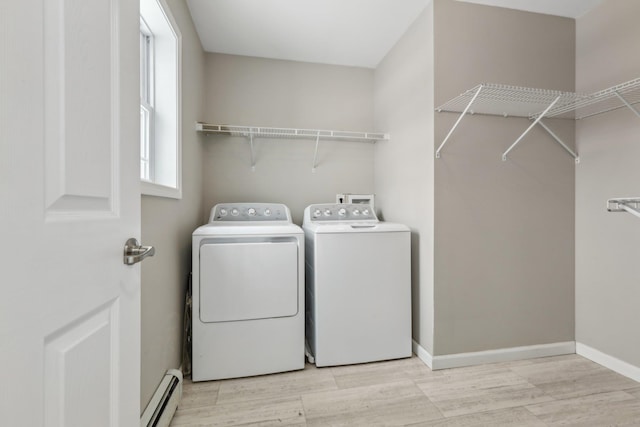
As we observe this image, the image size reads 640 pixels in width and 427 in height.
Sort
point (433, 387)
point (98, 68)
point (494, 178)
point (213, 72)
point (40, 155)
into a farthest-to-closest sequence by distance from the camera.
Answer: point (213, 72) < point (494, 178) < point (433, 387) < point (98, 68) < point (40, 155)

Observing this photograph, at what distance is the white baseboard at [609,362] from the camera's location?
1.61 metres

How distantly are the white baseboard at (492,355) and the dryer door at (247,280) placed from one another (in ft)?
3.06

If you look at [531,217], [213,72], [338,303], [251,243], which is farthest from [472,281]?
[213,72]

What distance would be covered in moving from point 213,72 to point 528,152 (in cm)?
258

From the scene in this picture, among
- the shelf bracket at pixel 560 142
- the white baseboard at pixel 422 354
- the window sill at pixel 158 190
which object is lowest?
the white baseboard at pixel 422 354

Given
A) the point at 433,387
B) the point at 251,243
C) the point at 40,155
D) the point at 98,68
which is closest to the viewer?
the point at 40,155

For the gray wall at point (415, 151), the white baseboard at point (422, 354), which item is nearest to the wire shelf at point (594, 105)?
the gray wall at point (415, 151)

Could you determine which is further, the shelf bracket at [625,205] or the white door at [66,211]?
the shelf bracket at [625,205]

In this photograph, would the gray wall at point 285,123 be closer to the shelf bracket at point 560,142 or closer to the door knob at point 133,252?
the shelf bracket at point 560,142

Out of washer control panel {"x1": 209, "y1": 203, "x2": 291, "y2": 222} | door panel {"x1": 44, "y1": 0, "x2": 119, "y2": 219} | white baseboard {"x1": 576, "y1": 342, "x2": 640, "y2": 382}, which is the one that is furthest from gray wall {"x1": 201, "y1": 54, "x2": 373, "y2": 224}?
white baseboard {"x1": 576, "y1": 342, "x2": 640, "y2": 382}

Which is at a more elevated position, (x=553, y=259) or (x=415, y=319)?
(x=553, y=259)

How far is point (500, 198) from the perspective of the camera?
6.10 ft

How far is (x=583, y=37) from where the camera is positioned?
6.26ft

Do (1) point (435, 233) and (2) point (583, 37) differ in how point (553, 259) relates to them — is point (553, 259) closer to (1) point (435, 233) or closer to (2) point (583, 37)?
(1) point (435, 233)
